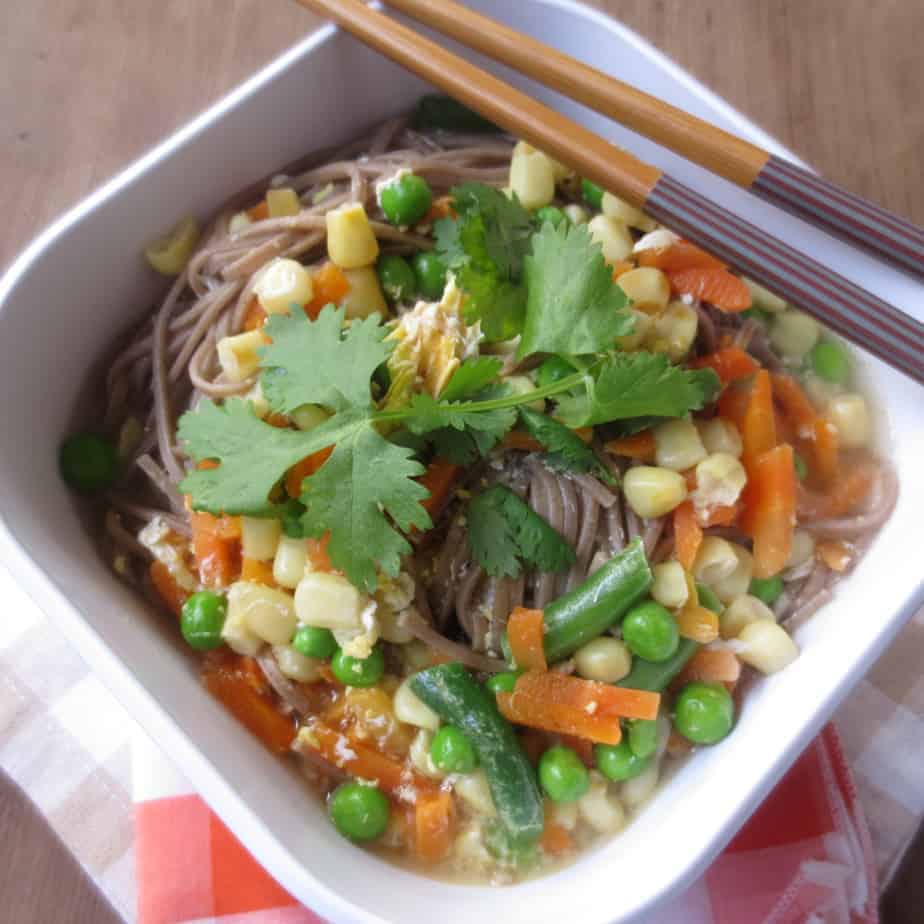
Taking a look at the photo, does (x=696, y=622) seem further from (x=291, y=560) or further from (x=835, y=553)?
(x=291, y=560)

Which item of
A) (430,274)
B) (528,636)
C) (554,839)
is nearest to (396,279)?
(430,274)

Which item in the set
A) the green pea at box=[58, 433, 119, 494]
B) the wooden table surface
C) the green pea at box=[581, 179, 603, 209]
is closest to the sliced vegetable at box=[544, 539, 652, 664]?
the green pea at box=[581, 179, 603, 209]

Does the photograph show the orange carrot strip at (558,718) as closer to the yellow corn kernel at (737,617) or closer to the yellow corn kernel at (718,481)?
the yellow corn kernel at (737,617)

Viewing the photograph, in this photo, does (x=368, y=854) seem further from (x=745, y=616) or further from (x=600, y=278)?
(x=600, y=278)

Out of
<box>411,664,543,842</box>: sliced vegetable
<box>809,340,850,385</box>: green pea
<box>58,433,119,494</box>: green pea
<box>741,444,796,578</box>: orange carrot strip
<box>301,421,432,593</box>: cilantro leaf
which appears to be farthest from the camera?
<box>809,340,850,385</box>: green pea

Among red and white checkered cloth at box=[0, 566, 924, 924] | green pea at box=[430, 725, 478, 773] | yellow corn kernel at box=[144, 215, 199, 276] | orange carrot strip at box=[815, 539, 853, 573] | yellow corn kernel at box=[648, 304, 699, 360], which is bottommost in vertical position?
red and white checkered cloth at box=[0, 566, 924, 924]

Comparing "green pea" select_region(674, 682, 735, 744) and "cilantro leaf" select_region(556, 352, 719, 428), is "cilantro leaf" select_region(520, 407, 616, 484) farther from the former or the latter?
"green pea" select_region(674, 682, 735, 744)
